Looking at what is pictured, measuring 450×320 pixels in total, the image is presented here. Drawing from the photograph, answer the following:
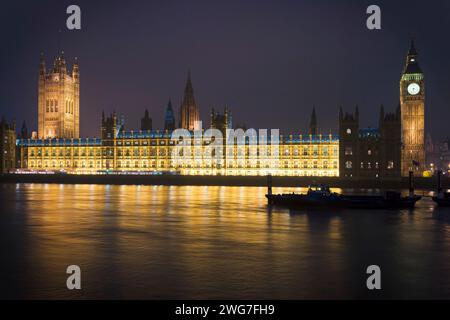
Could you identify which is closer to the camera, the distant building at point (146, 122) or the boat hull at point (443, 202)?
the boat hull at point (443, 202)

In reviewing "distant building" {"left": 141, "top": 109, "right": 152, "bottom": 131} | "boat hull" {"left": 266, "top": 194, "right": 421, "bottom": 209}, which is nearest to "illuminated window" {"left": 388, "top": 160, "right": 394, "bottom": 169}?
"boat hull" {"left": 266, "top": 194, "right": 421, "bottom": 209}

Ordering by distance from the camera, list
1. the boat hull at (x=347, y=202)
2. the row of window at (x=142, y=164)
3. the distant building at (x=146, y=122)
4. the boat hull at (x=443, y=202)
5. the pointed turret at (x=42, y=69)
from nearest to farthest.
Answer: the boat hull at (x=347, y=202) < the boat hull at (x=443, y=202) < the row of window at (x=142, y=164) < the distant building at (x=146, y=122) < the pointed turret at (x=42, y=69)

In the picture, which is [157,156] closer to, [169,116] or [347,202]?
[169,116]

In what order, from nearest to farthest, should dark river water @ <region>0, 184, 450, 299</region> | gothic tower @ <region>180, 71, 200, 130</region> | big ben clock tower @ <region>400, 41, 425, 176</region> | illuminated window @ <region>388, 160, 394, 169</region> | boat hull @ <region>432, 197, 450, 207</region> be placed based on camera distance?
dark river water @ <region>0, 184, 450, 299</region> → boat hull @ <region>432, 197, 450, 207</region> → illuminated window @ <region>388, 160, 394, 169</region> → big ben clock tower @ <region>400, 41, 425, 176</region> → gothic tower @ <region>180, 71, 200, 130</region>

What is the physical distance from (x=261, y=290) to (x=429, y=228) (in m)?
19.6

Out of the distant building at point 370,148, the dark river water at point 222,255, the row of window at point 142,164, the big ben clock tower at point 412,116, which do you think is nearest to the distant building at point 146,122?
the row of window at point 142,164

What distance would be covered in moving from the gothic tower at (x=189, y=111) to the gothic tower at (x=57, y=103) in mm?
32615

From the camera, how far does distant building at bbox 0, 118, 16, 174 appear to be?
12569cm

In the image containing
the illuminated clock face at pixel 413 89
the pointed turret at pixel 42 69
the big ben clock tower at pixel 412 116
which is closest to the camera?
the big ben clock tower at pixel 412 116

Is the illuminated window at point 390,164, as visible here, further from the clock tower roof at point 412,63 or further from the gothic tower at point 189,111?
the gothic tower at point 189,111

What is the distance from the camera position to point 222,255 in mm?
20703

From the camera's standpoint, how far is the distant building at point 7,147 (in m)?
126

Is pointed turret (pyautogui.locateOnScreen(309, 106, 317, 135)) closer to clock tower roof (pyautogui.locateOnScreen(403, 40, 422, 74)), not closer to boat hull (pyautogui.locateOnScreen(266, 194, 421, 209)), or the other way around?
clock tower roof (pyautogui.locateOnScreen(403, 40, 422, 74))
